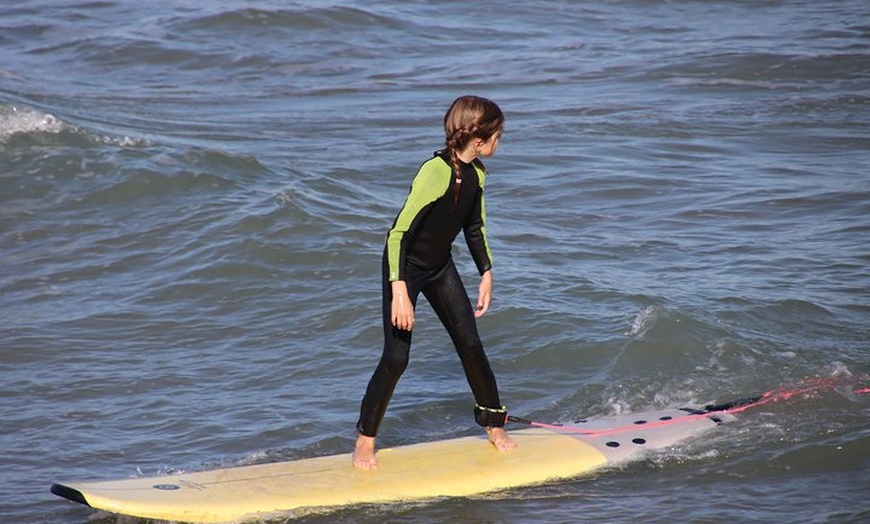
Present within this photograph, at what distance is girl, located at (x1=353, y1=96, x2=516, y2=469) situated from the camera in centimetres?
500

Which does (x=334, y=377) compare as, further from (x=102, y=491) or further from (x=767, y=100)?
(x=767, y=100)

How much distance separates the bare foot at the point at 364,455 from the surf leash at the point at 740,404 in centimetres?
84

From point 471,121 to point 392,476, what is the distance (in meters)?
1.81

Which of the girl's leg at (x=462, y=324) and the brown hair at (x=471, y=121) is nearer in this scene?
the brown hair at (x=471, y=121)

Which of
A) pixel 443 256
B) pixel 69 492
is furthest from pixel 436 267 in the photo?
pixel 69 492

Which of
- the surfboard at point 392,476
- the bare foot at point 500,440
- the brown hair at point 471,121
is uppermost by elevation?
the brown hair at point 471,121

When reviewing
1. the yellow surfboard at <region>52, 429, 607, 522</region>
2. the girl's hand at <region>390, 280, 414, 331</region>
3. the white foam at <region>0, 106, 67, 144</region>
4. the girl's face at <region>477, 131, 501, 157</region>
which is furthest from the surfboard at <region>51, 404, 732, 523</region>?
the white foam at <region>0, 106, 67, 144</region>

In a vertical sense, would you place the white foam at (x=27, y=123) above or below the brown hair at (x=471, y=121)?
below

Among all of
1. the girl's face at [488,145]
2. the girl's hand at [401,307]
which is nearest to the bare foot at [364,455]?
the girl's hand at [401,307]

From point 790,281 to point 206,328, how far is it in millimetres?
4371

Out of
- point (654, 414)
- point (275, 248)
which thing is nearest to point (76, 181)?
point (275, 248)

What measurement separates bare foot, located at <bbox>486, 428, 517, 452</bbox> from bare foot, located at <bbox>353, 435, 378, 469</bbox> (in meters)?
0.62

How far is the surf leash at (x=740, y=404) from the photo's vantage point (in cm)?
616

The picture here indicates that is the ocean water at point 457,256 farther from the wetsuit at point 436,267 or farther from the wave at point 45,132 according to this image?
the wetsuit at point 436,267
